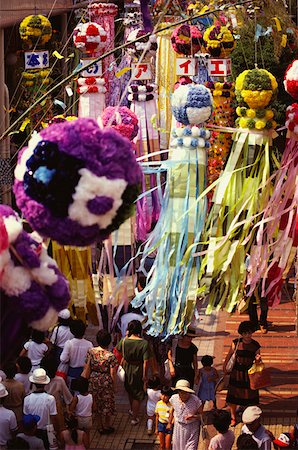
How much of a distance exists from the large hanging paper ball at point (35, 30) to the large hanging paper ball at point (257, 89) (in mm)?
5306

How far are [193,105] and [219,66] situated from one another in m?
2.29

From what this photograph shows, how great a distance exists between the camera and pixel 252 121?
7.90 meters

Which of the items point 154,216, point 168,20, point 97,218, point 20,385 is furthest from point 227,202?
point 168,20

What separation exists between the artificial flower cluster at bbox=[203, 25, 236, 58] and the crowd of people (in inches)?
94.6

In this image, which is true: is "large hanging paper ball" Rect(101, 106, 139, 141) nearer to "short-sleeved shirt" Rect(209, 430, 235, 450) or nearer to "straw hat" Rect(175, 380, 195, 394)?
"straw hat" Rect(175, 380, 195, 394)

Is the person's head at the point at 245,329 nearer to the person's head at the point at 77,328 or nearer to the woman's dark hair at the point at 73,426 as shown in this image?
the person's head at the point at 77,328

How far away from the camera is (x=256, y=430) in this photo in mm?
7984

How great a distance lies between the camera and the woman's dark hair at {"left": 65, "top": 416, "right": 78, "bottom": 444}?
805cm

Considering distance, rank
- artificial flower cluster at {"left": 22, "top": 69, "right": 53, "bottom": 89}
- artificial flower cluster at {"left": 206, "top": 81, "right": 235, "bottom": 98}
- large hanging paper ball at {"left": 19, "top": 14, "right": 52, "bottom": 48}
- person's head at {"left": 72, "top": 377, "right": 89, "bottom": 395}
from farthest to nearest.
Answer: artificial flower cluster at {"left": 22, "top": 69, "right": 53, "bottom": 89}
large hanging paper ball at {"left": 19, "top": 14, "right": 52, "bottom": 48}
artificial flower cluster at {"left": 206, "top": 81, "right": 235, "bottom": 98}
person's head at {"left": 72, "top": 377, "right": 89, "bottom": 395}

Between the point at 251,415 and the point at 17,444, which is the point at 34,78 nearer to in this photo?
the point at 251,415

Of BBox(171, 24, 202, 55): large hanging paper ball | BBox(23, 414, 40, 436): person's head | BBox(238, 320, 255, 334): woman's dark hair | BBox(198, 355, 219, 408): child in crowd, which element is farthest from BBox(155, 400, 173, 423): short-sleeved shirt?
BBox(171, 24, 202, 55): large hanging paper ball

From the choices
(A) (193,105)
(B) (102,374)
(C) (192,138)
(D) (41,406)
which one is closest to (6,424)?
(D) (41,406)

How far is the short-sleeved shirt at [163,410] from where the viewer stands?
883 cm

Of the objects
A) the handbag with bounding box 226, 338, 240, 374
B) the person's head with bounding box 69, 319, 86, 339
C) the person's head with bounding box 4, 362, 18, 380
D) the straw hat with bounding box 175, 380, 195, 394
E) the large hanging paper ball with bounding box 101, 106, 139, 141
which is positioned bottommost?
the handbag with bounding box 226, 338, 240, 374
